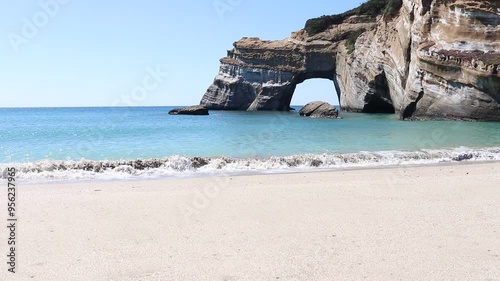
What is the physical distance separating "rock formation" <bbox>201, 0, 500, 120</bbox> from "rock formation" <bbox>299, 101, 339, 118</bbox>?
5.98 meters

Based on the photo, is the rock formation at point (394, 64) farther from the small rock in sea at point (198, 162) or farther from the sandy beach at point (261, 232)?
the sandy beach at point (261, 232)

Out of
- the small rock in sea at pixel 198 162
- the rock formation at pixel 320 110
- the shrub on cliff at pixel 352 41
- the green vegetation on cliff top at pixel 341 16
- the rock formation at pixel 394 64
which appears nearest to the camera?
the small rock in sea at pixel 198 162

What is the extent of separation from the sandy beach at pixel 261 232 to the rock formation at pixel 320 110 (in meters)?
31.6

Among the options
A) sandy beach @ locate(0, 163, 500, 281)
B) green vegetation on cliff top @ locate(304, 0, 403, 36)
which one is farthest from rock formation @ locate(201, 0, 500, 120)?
sandy beach @ locate(0, 163, 500, 281)

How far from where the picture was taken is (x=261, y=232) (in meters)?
5.19

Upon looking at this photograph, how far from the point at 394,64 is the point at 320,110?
8154 mm

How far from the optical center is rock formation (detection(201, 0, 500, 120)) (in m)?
28.5

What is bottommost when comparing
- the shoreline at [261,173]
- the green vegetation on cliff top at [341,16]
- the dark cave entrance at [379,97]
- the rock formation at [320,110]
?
the shoreline at [261,173]

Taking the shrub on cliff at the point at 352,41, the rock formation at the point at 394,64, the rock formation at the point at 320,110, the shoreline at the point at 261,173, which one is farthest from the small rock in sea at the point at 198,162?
the shrub on cliff at the point at 352,41

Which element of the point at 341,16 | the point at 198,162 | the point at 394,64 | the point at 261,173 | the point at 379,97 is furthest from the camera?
the point at 341,16

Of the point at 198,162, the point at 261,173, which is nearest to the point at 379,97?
the point at 198,162

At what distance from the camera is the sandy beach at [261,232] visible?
4.02m

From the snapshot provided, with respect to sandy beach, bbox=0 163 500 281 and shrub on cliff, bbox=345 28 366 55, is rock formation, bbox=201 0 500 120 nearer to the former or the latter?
shrub on cliff, bbox=345 28 366 55

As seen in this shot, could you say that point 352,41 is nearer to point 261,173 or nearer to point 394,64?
point 394,64
